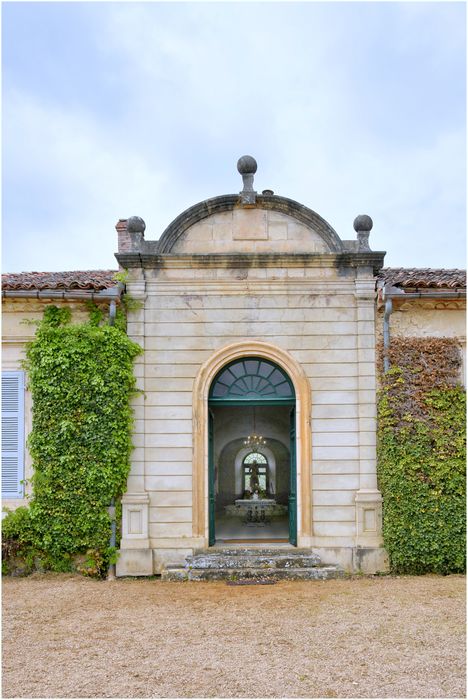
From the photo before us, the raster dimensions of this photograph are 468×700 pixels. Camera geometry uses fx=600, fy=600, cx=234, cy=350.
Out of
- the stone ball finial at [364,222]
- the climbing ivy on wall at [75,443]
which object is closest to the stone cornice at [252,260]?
the stone ball finial at [364,222]

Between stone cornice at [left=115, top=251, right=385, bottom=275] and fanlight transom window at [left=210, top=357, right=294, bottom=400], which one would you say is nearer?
stone cornice at [left=115, top=251, right=385, bottom=275]

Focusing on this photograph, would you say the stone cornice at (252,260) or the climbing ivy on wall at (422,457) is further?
the stone cornice at (252,260)

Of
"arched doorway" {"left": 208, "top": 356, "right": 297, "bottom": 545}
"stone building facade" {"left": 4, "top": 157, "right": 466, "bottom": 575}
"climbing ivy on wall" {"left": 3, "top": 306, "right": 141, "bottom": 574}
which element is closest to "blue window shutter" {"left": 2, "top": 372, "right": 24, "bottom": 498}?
"stone building facade" {"left": 4, "top": 157, "right": 466, "bottom": 575}

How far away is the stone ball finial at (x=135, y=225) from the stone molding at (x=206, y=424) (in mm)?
2321

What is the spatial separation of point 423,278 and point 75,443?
6116 mm

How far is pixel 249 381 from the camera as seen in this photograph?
9.73 m

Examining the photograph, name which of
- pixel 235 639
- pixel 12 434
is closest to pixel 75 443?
pixel 12 434

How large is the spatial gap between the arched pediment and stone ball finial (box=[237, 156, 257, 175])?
45cm

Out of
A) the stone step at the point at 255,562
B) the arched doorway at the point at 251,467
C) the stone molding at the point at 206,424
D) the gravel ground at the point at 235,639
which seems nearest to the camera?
the gravel ground at the point at 235,639

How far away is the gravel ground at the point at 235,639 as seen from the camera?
4.97m

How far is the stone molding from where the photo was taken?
9156 millimetres

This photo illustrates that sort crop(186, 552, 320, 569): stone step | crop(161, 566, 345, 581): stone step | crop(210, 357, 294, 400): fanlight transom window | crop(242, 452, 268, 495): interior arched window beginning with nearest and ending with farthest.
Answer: crop(161, 566, 345, 581): stone step
crop(186, 552, 320, 569): stone step
crop(210, 357, 294, 400): fanlight transom window
crop(242, 452, 268, 495): interior arched window

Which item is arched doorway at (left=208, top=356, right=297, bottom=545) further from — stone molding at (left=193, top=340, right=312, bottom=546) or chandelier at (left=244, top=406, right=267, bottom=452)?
stone molding at (left=193, top=340, right=312, bottom=546)

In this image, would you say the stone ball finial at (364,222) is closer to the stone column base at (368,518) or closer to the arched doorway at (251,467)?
the stone column base at (368,518)
